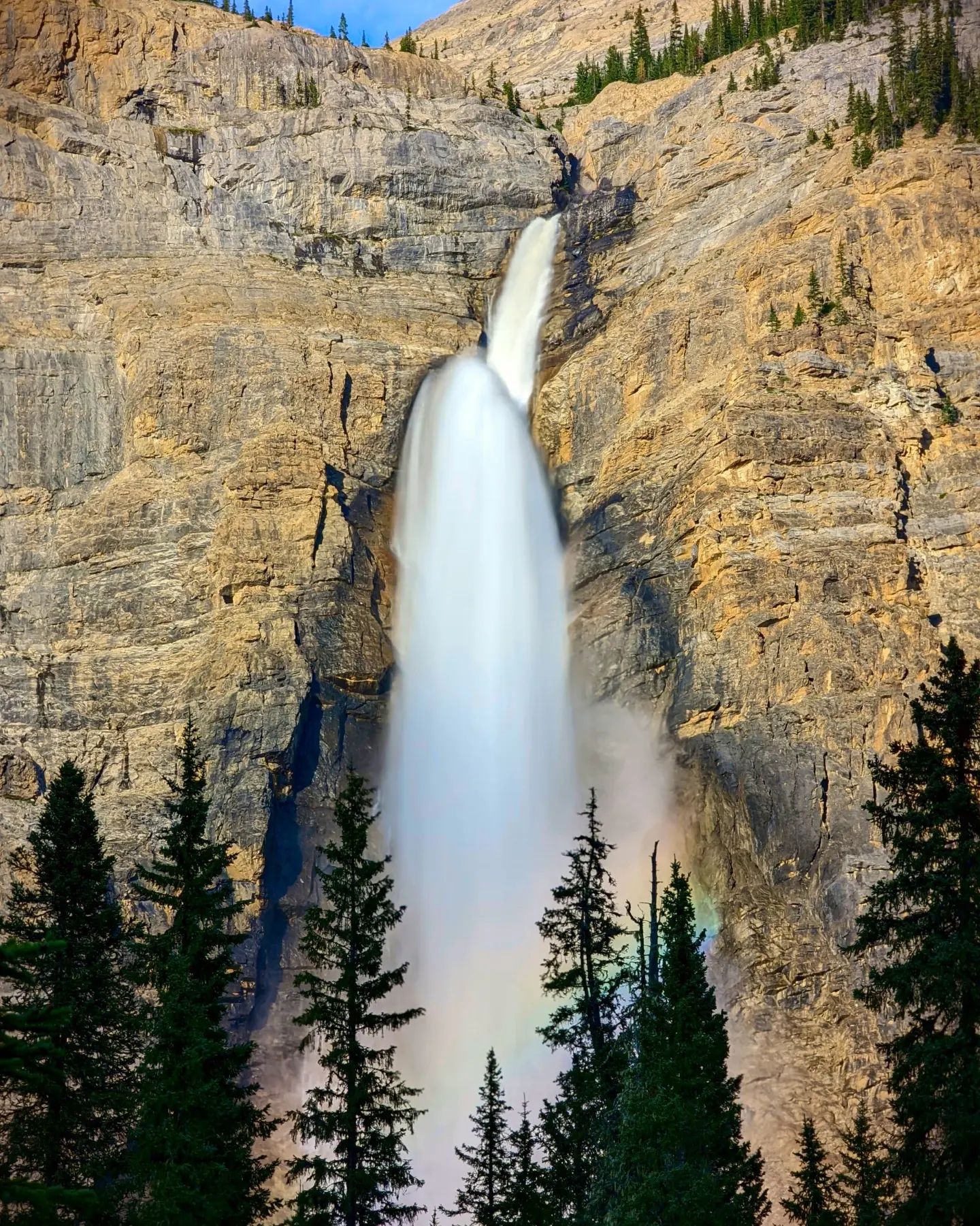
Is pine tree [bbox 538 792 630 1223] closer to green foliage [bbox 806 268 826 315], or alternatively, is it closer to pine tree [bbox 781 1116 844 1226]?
pine tree [bbox 781 1116 844 1226]

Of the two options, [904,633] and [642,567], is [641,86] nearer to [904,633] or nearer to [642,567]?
[642,567]

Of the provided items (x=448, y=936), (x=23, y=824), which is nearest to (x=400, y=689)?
(x=448, y=936)

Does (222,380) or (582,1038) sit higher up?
(222,380)

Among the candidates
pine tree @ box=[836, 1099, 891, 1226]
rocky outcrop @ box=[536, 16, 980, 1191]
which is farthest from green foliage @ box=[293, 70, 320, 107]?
pine tree @ box=[836, 1099, 891, 1226]

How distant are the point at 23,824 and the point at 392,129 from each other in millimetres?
42997

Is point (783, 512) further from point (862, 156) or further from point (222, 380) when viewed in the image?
point (222, 380)

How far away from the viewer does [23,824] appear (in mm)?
59188

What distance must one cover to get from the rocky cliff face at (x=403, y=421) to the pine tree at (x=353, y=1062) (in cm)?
2365

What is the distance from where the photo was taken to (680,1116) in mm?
24719

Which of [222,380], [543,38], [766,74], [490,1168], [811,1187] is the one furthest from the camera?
[543,38]

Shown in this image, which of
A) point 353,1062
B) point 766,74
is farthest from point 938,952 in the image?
point 766,74

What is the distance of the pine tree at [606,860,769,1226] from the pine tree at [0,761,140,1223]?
27.1ft

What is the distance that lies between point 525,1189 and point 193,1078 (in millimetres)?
11243

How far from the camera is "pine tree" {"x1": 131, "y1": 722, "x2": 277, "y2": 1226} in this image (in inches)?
954
